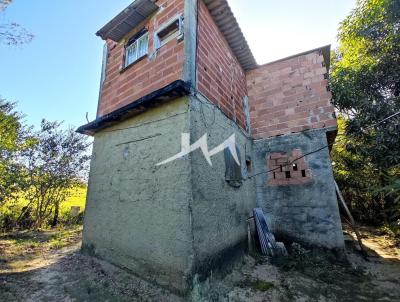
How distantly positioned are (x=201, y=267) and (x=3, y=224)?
26.9 feet

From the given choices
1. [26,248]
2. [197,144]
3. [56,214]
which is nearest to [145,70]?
[197,144]

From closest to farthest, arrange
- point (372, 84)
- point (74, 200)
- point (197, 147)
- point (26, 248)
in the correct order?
point (197, 147), point (26, 248), point (372, 84), point (74, 200)

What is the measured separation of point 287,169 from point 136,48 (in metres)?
4.77

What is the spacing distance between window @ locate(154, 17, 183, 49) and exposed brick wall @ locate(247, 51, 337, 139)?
3.09 metres

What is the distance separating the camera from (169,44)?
418 centimetres

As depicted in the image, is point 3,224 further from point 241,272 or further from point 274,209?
point 274,209

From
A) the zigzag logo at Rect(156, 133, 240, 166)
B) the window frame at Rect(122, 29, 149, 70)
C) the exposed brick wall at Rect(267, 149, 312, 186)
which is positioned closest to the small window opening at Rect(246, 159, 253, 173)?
the exposed brick wall at Rect(267, 149, 312, 186)

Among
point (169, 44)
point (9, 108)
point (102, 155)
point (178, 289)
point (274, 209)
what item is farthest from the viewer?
point (9, 108)

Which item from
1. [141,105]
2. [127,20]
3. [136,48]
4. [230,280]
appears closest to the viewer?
[230,280]

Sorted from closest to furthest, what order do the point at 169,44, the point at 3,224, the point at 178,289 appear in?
the point at 178,289
the point at 169,44
the point at 3,224

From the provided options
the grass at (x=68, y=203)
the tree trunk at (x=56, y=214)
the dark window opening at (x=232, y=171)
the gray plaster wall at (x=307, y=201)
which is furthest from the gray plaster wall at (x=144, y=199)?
the tree trunk at (x=56, y=214)

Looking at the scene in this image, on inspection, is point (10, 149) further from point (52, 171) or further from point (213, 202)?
point (213, 202)

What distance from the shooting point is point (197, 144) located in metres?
3.48

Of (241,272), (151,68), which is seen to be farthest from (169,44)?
(241,272)
